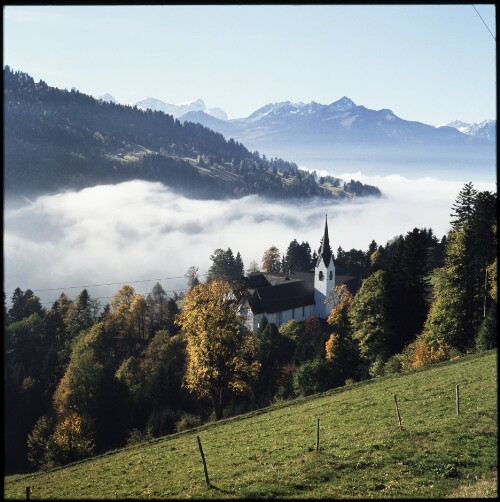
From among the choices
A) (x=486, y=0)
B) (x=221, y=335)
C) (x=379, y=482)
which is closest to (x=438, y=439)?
(x=379, y=482)

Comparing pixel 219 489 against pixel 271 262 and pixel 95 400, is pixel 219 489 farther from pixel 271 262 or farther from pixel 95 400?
pixel 271 262

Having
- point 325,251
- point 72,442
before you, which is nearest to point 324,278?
point 325,251

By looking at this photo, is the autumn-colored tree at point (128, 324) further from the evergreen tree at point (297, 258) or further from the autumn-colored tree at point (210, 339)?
the evergreen tree at point (297, 258)

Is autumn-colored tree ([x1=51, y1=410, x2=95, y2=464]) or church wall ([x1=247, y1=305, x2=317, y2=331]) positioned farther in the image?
church wall ([x1=247, y1=305, x2=317, y2=331])

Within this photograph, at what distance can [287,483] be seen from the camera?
16.4 m

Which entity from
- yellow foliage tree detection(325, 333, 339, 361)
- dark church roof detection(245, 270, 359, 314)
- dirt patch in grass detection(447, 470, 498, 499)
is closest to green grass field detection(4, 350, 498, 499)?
dirt patch in grass detection(447, 470, 498, 499)

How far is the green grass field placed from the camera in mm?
15906

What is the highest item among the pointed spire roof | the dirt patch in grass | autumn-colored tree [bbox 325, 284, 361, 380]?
the pointed spire roof

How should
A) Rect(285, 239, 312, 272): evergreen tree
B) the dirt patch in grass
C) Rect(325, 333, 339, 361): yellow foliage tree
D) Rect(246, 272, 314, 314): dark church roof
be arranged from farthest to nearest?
1. Rect(285, 239, 312, 272): evergreen tree
2. Rect(246, 272, 314, 314): dark church roof
3. Rect(325, 333, 339, 361): yellow foliage tree
4. the dirt patch in grass

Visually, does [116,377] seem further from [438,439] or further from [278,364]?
[438,439]

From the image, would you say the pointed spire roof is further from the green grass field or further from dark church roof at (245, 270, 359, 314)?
the green grass field

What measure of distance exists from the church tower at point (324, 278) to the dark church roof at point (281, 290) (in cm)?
171

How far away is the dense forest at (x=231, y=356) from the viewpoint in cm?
4697

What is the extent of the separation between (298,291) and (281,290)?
5.42 m
